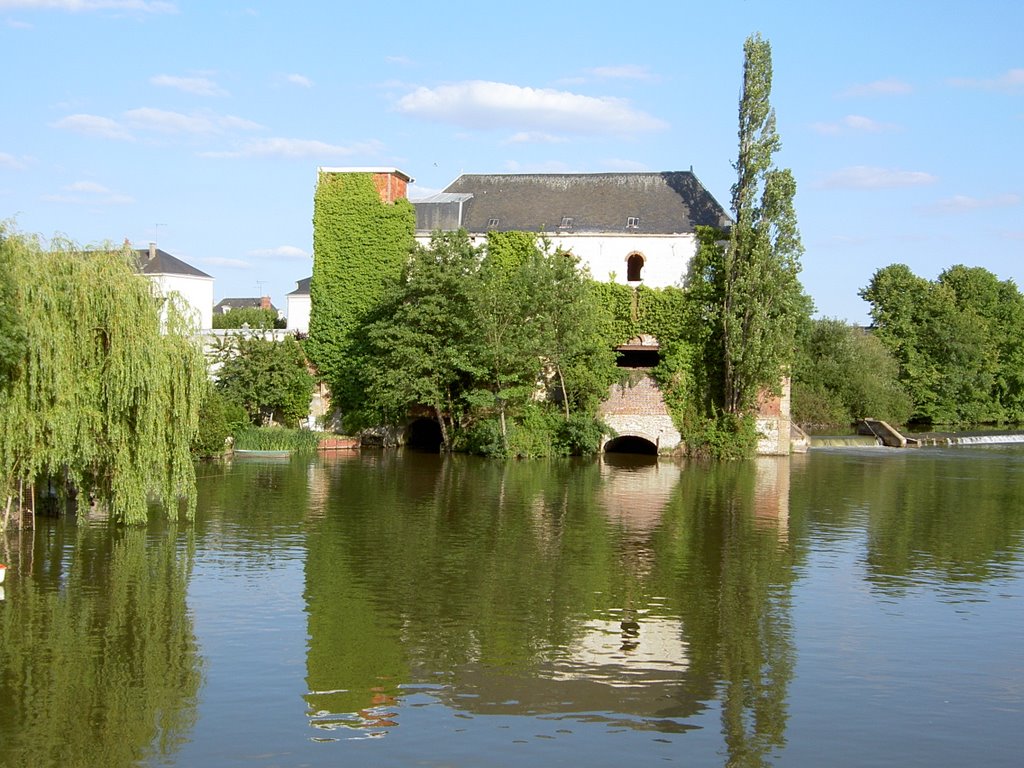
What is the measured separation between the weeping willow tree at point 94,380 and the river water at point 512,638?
139 centimetres

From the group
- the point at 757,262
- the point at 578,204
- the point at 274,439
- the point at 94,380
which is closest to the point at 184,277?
the point at 274,439

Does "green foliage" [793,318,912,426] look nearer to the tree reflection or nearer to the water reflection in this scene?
the water reflection

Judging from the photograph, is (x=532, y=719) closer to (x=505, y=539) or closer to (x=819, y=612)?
(x=819, y=612)

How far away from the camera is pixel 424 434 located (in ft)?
155

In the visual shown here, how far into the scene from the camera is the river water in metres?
11.1

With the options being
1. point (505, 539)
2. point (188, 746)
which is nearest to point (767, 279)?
point (505, 539)

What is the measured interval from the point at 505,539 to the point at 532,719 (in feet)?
34.2

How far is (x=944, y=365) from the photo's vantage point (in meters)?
69.2

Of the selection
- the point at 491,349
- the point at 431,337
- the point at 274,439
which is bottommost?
the point at 274,439

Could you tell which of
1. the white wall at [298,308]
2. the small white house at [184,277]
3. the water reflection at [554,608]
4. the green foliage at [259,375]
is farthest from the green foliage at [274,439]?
the white wall at [298,308]

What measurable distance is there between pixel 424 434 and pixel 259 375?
26.4 ft

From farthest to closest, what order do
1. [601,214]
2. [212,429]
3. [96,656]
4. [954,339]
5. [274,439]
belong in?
1. [954,339]
2. [601,214]
3. [274,439]
4. [212,429]
5. [96,656]

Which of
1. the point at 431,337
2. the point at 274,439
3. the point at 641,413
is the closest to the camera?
the point at 274,439

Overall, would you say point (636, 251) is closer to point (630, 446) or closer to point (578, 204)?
point (578, 204)
